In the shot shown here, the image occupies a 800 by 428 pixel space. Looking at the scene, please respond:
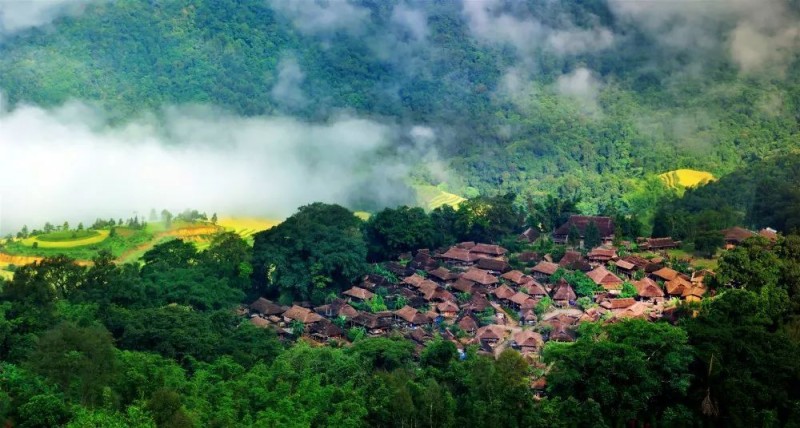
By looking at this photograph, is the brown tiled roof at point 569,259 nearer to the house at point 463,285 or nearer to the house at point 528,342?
the house at point 463,285

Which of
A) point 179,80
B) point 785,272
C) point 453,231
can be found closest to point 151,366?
point 785,272

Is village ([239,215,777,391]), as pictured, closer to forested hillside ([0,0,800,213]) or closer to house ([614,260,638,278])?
house ([614,260,638,278])

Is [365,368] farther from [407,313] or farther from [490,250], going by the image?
[490,250]

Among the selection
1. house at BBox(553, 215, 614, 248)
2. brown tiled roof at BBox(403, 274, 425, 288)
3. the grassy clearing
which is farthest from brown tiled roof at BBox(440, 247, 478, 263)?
the grassy clearing

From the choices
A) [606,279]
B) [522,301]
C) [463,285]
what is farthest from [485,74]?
[522,301]

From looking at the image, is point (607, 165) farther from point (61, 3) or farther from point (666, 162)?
point (61, 3)

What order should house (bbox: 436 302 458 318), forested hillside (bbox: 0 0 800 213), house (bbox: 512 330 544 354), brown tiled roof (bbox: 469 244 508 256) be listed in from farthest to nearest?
1. forested hillside (bbox: 0 0 800 213)
2. brown tiled roof (bbox: 469 244 508 256)
3. house (bbox: 436 302 458 318)
4. house (bbox: 512 330 544 354)
